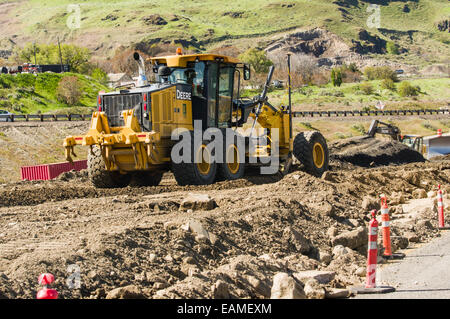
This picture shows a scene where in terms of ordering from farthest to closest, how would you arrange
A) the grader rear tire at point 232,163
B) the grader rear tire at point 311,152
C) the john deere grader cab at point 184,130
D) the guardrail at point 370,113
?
the guardrail at point 370,113
the grader rear tire at point 311,152
the grader rear tire at point 232,163
the john deere grader cab at point 184,130

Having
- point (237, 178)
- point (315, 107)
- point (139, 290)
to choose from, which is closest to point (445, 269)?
point (139, 290)

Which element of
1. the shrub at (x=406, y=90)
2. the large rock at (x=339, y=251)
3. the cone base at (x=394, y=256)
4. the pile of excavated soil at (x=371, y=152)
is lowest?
the shrub at (x=406, y=90)

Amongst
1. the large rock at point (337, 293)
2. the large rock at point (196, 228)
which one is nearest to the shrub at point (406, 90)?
the large rock at point (196, 228)

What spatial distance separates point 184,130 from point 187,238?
6.39m

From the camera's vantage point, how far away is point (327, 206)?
496 inches

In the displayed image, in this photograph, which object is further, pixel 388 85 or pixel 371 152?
pixel 388 85

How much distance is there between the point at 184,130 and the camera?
1532 centimetres

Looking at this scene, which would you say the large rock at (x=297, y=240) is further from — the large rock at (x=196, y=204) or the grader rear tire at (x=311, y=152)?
the grader rear tire at (x=311, y=152)

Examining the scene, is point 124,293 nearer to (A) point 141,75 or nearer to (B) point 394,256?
(B) point 394,256

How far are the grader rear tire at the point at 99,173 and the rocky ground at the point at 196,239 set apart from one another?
72 cm

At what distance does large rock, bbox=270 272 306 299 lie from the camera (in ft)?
24.5

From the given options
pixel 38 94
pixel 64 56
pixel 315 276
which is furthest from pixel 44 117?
pixel 64 56

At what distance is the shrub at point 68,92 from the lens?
6344 centimetres

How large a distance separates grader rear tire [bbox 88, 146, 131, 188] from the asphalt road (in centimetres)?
763
